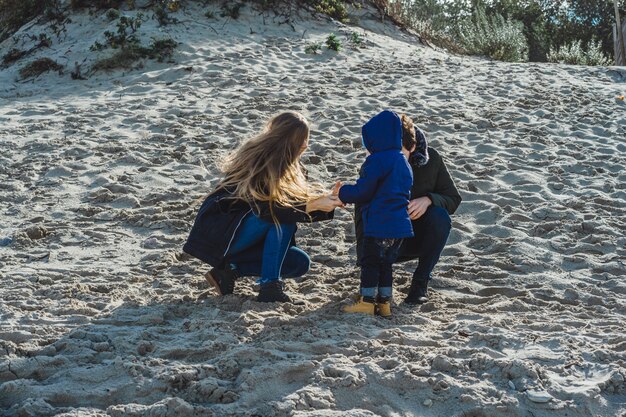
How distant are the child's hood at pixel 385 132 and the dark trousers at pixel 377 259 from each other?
18.3 inches

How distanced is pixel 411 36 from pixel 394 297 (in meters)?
8.20

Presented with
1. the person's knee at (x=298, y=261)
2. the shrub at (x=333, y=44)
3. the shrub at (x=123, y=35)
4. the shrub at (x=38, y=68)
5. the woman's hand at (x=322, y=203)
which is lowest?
the person's knee at (x=298, y=261)

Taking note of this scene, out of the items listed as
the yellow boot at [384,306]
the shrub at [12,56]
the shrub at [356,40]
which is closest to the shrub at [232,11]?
the shrub at [356,40]

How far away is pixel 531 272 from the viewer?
192 inches

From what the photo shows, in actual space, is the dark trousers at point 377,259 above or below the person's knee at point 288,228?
below

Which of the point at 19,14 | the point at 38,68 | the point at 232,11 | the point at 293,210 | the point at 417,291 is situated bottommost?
the point at 417,291

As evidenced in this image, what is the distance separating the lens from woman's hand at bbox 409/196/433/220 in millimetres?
4164

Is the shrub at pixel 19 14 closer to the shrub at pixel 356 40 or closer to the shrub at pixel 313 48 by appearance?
Result: the shrub at pixel 313 48

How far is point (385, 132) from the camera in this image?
3.96 metres

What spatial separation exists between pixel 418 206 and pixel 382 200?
32 centimetres

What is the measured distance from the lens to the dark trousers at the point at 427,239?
13.9 feet

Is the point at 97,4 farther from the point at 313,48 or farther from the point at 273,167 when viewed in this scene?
the point at 273,167

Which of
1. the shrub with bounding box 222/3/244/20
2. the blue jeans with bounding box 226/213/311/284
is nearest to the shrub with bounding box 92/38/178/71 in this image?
the shrub with bounding box 222/3/244/20

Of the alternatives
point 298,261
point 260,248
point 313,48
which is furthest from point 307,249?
point 313,48
